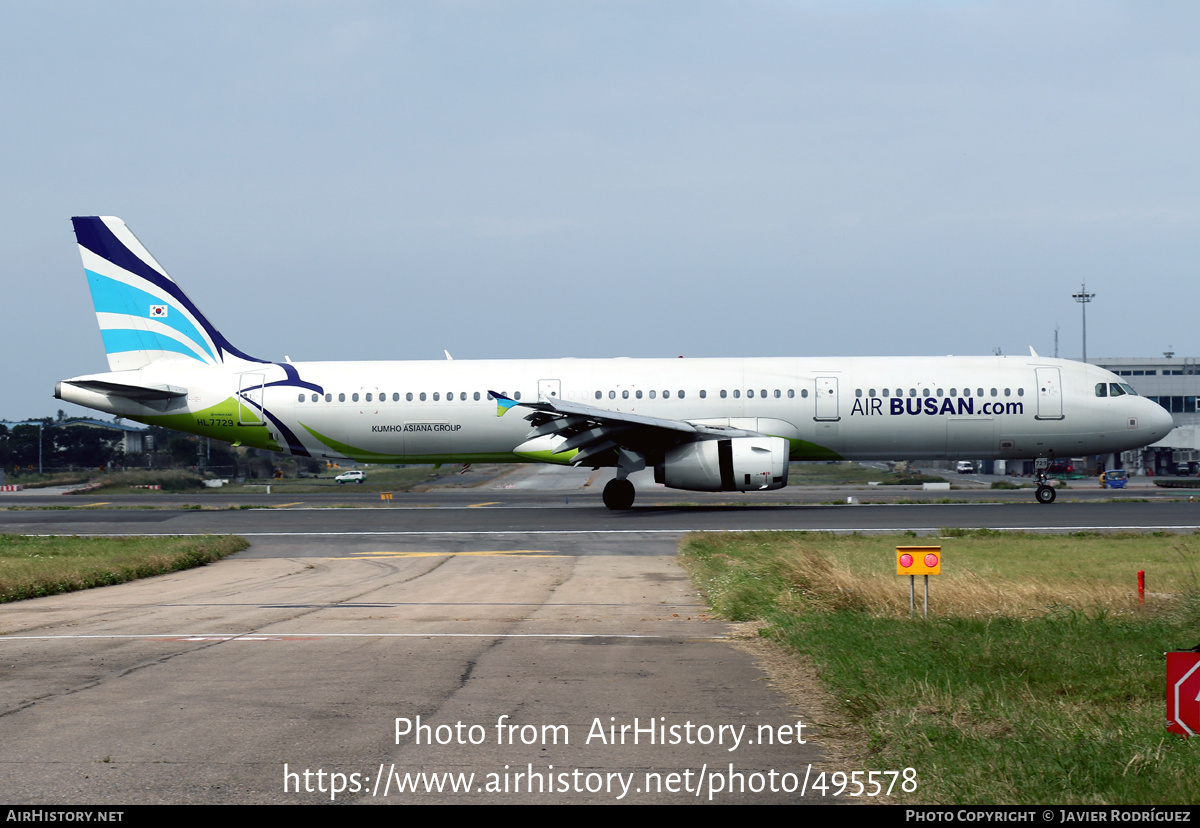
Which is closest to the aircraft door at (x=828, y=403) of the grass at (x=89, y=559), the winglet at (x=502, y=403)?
the winglet at (x=502, y=403)

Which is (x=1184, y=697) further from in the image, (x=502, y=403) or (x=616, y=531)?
(x=502, y=403)

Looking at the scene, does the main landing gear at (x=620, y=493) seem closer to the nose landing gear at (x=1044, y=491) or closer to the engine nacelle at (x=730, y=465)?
the engine nacelle at (x=730, y=465)

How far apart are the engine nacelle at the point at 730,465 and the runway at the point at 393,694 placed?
33.7ft

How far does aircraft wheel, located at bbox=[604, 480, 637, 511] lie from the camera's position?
1243 inches

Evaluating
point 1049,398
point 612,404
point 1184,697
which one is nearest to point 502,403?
point 612,404

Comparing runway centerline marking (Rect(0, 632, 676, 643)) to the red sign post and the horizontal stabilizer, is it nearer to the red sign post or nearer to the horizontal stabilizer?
the red sign post

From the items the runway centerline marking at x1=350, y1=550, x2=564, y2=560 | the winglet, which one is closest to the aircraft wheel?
the winglet

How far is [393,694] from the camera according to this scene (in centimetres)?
791

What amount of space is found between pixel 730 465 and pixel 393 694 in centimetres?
2154

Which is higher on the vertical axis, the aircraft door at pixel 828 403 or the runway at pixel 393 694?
the aircraft door at pixel 828 403

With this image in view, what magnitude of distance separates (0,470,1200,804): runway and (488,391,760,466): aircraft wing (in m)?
10.1

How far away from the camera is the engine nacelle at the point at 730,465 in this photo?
1129 inches

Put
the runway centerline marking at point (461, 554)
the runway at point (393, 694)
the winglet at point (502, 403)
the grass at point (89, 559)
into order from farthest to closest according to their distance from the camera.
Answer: the winglet at point (502, 403) < the runway centerline marking at point (461, 554) < the grass at point (89, 559) < the runway at point (393, 694)
